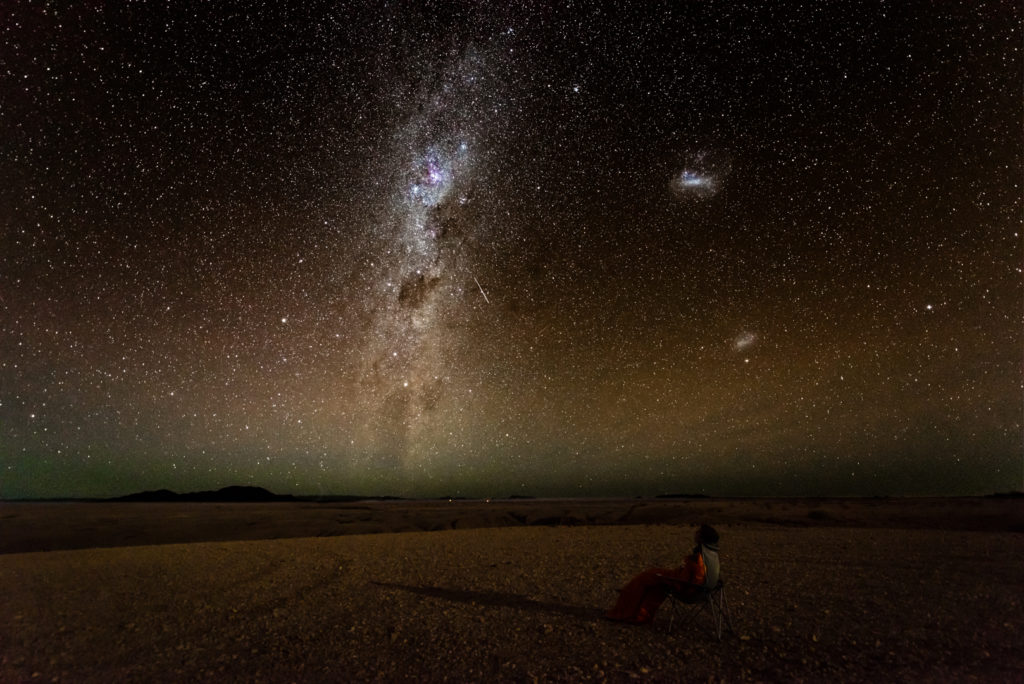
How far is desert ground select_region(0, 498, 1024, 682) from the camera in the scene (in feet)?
19.2

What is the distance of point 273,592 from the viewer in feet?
32.9

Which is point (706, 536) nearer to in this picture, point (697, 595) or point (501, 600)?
point (697, 595)

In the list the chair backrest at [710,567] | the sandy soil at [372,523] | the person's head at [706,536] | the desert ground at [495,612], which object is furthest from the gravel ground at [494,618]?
the sandy soil at [372,523]

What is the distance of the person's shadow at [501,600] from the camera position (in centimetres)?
815

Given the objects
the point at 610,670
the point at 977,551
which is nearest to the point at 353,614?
the point at 610,670

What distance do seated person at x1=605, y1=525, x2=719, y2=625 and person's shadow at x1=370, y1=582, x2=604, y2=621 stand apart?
57 centimetres

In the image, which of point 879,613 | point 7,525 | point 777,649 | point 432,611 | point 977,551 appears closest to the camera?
point 777,649

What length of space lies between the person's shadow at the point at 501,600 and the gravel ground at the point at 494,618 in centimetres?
5

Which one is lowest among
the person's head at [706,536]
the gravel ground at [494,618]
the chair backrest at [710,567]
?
the gravel ground at [494,618]

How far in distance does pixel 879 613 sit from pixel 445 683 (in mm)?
6042

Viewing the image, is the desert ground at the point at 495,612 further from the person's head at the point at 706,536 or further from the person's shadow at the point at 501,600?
the person's head at the point at 706,536

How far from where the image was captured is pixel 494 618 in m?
7.96

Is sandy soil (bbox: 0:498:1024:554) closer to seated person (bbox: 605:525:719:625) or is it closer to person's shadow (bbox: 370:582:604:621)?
person's shadow (bbox: 370:582:604:621)

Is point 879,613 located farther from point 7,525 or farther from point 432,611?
point 7,525
